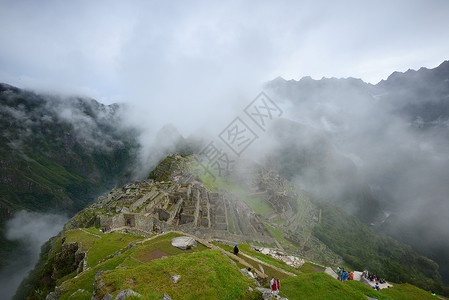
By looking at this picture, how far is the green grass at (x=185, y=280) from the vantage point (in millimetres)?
7277

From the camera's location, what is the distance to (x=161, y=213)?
31938 millimetres

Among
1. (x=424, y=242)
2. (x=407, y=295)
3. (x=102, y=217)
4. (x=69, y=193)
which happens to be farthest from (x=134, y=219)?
(x=69, y=193)

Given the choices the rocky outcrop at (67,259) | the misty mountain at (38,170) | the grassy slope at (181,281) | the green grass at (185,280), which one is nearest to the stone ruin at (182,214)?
the rocky outcrop at (67,259)

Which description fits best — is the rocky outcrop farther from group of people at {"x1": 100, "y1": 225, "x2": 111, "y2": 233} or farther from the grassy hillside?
the grassy hillside

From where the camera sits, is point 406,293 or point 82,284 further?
point 406,293

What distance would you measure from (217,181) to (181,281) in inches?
2226

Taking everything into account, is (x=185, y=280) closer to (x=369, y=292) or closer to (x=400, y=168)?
(x=369, y=292)

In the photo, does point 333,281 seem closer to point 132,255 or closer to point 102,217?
point 132,255

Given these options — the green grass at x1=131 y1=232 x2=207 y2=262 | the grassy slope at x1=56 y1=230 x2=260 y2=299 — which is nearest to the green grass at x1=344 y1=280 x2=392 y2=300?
the grassy slope at x1=56 y1=230 x2=260 y2=299

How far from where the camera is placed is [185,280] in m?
7.96

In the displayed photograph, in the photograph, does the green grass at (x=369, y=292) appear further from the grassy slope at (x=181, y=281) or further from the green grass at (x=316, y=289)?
the grassy slope at (x=181, y=281)

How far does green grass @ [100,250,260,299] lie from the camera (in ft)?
23.9

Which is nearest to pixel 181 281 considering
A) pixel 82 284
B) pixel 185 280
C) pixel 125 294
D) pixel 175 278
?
pixel 185 280

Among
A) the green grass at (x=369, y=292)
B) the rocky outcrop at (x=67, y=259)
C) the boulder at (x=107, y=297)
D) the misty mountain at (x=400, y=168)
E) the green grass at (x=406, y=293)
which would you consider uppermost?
the misty mountain at (x=400, y=168)
